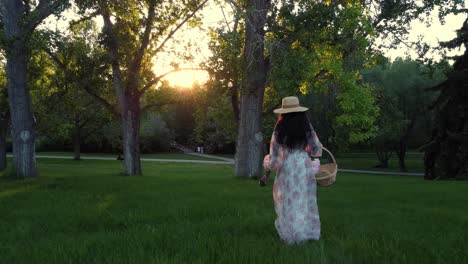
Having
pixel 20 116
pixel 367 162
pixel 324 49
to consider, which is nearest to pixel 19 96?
pixel 20 116

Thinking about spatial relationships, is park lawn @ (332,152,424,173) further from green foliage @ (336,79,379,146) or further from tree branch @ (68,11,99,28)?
tree branch @ (68,11,99,28)

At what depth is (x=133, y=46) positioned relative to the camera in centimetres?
2180

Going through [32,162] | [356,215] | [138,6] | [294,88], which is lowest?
[356,215]

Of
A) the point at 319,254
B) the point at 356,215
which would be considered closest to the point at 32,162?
the point at 356,215

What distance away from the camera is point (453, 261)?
5031 millimetres

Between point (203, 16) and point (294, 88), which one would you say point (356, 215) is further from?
point (203, 16)

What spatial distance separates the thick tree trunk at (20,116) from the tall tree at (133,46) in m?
4.52

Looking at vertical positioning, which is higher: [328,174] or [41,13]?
[41,13]

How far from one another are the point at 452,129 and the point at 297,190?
2648 cm

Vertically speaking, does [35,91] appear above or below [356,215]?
above

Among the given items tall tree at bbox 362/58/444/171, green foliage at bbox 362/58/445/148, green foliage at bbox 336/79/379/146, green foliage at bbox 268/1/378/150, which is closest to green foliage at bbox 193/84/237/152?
green foliage at bbox 268/1/378/150

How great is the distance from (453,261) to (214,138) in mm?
58879

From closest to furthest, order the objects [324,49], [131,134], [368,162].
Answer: [324,49], [131,134], [368,162]

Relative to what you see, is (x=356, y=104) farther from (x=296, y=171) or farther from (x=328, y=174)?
(x=296, y=171)
